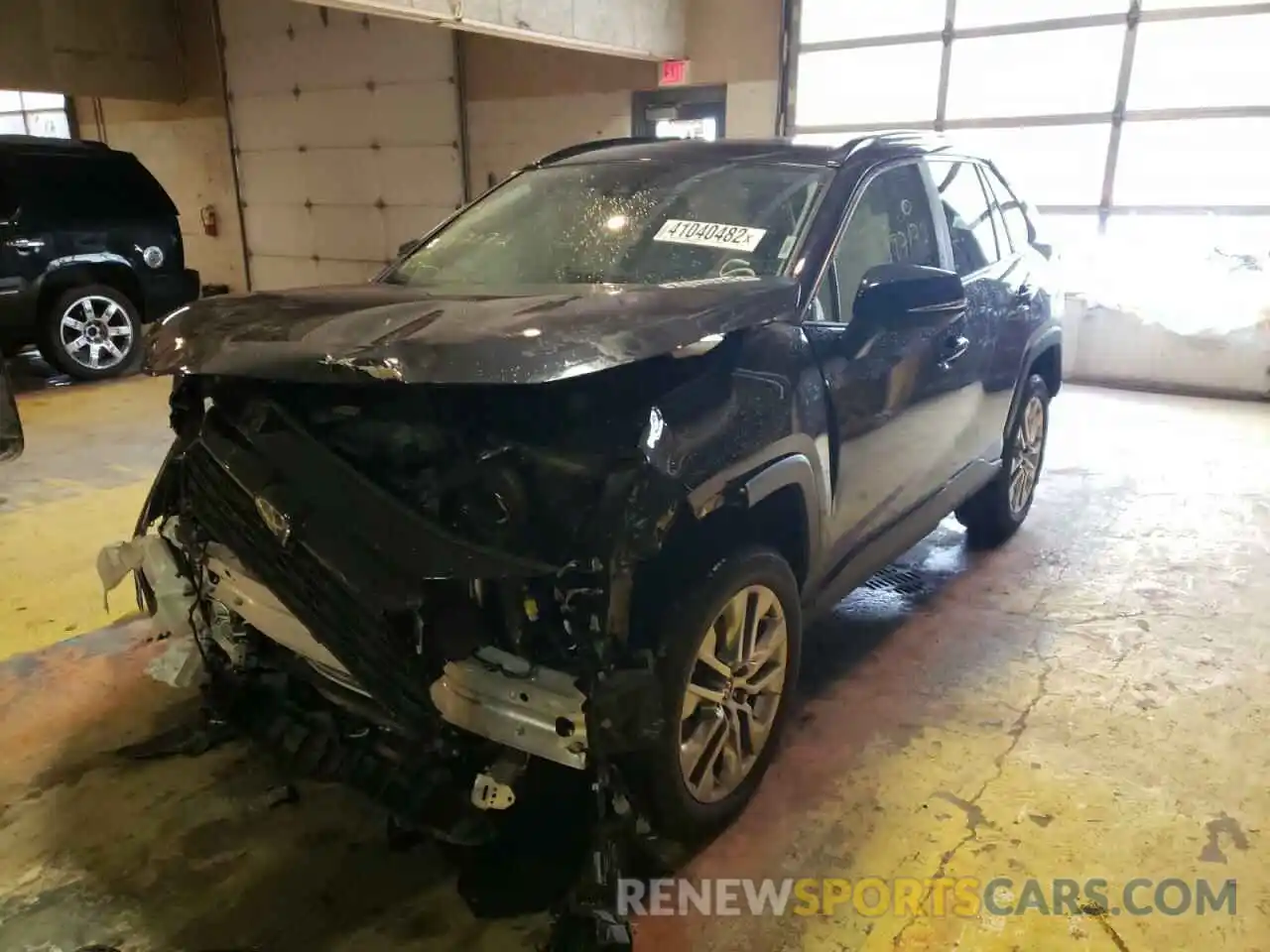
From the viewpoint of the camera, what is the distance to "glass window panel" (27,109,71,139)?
1416 cm

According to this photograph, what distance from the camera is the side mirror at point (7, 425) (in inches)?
131

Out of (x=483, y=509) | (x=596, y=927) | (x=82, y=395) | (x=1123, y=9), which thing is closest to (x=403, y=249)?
(x=483, y=509)

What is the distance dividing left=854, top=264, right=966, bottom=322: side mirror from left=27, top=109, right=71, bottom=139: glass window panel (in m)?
15.5

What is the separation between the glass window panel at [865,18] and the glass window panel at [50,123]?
38.3 ft

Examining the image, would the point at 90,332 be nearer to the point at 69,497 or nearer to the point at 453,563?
the point at 69,497

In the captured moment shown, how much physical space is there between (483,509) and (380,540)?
0.21 meters

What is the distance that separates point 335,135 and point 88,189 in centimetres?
406

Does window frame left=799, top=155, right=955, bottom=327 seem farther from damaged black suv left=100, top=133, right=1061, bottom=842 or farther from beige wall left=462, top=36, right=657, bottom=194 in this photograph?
beige wall left=462, top=36, right=657, bottom=194

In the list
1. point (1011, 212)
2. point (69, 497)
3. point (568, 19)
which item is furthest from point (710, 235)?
point (568, 19)

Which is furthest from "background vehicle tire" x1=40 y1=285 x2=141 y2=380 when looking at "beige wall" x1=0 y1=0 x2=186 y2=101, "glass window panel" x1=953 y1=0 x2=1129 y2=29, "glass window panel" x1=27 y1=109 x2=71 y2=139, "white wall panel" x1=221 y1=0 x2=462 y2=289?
"glass window panel" x1=27 y1=109 x2=71 y2=139

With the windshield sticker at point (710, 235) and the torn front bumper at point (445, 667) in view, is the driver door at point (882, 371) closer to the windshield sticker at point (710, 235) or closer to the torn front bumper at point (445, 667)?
the windshield sticker at point (710, 235)

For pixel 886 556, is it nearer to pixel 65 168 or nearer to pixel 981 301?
pixel 981 301

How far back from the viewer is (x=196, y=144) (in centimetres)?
1268

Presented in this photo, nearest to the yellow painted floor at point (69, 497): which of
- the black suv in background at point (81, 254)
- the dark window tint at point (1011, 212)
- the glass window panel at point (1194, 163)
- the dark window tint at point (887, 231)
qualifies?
the black suv in background at point (81, 254)
